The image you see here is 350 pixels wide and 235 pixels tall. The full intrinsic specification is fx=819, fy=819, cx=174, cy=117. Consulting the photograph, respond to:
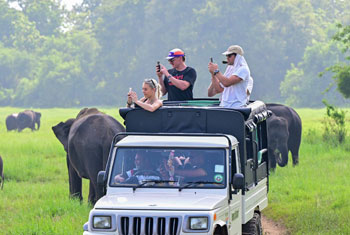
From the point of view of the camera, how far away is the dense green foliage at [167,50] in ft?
268

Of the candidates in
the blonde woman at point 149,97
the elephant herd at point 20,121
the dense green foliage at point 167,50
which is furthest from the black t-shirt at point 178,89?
the dense green foliage at point 167,50

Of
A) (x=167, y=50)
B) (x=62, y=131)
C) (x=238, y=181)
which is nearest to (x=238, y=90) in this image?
(x=238, y=181)

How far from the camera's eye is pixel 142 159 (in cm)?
766

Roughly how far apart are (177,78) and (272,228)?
8.77 ft

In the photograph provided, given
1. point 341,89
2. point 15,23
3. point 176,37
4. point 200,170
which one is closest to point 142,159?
point 200,170

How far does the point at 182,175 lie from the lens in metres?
7.50

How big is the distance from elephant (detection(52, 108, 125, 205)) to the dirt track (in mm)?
2445

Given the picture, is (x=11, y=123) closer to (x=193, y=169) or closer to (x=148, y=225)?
(x=193, y=169)

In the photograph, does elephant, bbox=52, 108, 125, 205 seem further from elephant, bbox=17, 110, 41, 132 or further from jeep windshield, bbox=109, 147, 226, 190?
elephant, bbox=17, 110, 41, 132

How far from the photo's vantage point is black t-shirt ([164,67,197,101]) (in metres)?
9.86

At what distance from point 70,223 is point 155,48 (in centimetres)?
7875

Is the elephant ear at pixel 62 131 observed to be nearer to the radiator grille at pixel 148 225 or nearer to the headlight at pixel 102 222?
the headlight at pixel 102 222

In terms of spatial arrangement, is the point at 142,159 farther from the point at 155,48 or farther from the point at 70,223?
the point at 155,48

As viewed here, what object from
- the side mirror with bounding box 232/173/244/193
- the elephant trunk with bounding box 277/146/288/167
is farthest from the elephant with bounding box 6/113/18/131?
the side mirror with bounding box 232/173/244/193
